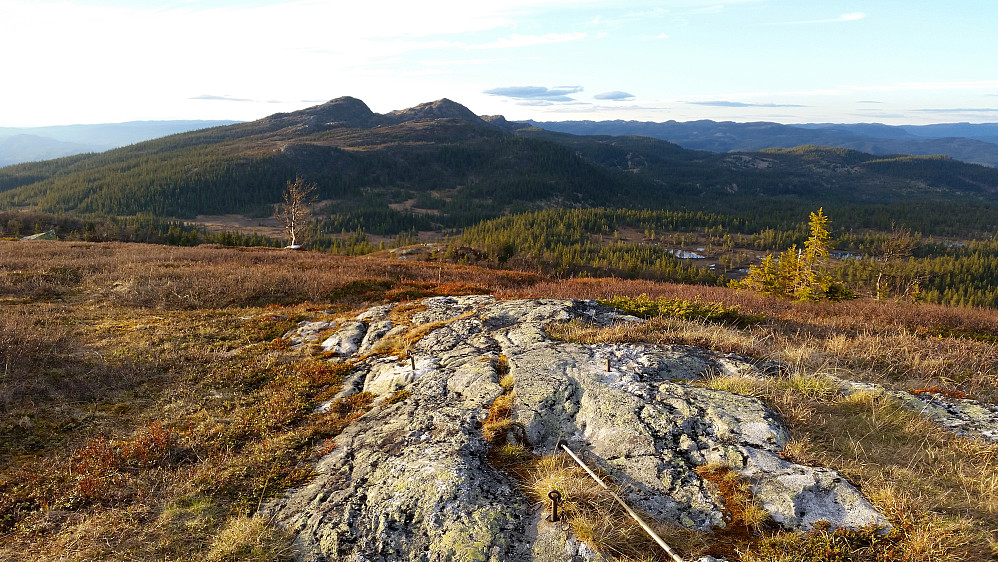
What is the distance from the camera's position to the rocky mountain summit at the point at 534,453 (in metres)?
4.98

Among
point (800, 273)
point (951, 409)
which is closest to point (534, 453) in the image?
point (951, 409)

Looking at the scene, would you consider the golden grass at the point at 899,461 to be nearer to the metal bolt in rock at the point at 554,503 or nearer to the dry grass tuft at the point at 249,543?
the metal bolt in rock at the point at 554,503

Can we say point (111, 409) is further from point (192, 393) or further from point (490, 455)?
point (490, 455)

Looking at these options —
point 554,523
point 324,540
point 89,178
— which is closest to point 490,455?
point 554,523

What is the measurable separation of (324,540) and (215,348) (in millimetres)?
9763

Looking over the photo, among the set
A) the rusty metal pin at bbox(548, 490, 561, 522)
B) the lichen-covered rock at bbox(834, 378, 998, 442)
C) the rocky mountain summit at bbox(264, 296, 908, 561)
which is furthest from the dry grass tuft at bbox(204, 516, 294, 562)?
the lichen-covered rock at bbox(834, 378, 998, 442)

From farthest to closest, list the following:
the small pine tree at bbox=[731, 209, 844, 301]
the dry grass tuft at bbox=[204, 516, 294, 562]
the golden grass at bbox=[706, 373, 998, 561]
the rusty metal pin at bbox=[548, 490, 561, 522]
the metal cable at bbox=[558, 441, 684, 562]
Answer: the small pine tree at bbox=[731, 209, 844, 301], the dry grass tuft at bbox=[204, 516, 294, 562], the rusty metal pin at bbox=[548, 490, 561, 522], the metal cable at bbox=[558, 441, 684, 562], the golden grass at bbox=[706, 373, 998, 561]

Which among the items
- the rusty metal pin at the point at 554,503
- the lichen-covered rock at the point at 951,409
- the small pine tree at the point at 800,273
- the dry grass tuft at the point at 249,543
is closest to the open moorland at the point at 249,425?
the dry grass tuft at the point at 249,543

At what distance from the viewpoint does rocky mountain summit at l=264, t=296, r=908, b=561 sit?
4.98 m

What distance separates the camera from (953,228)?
182 m

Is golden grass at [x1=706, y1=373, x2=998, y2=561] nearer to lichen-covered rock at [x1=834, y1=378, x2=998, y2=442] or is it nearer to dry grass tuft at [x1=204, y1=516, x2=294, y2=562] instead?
lichen-covered rock at [x1=834, y1=378, x2=998, y2=442]

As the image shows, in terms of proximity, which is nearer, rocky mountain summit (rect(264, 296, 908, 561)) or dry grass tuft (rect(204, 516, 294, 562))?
rocky mountain summit (rect(264, 296, 908, 561))

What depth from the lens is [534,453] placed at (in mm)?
6406

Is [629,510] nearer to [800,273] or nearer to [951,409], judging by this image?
[951,409]
